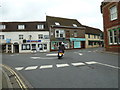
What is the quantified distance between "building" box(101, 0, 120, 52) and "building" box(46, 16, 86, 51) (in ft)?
54.6

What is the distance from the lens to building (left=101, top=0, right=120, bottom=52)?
568 inches

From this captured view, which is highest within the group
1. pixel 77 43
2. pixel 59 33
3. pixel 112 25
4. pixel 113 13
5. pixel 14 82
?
pixel 113 13

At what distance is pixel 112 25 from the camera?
15.5m

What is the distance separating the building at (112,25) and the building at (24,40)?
17718mm

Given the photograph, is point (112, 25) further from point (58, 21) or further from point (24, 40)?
point (24, 40)

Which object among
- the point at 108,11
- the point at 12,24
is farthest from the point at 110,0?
the point at 12,24

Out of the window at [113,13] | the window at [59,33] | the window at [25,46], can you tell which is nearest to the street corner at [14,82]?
the window at [113,13]

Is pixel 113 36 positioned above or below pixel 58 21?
below

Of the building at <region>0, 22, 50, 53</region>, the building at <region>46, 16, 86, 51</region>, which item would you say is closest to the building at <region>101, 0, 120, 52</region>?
the building at <region>46, 16, 86, 51</region>

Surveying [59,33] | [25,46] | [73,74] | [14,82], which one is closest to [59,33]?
[59,33]

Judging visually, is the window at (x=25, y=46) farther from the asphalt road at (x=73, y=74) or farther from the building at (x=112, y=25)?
the asphalt road at (x=73, y=74)

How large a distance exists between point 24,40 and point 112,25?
2267cm

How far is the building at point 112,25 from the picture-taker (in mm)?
14438

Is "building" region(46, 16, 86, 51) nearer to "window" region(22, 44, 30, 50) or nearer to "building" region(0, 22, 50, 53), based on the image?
"building" region(0, 22, 50, 53)
